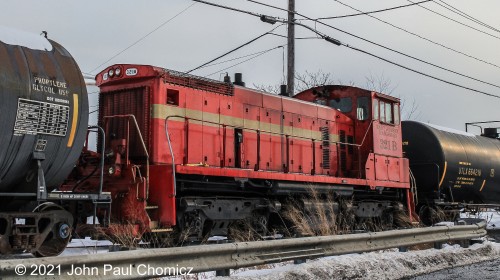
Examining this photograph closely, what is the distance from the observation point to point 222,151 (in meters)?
10.7

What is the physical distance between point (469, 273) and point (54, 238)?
19.4 feet

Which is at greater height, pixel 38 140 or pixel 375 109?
pixel 375 109

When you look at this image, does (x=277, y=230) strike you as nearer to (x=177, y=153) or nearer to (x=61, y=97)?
(x=177, y=153)

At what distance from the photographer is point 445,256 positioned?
29.1 feet

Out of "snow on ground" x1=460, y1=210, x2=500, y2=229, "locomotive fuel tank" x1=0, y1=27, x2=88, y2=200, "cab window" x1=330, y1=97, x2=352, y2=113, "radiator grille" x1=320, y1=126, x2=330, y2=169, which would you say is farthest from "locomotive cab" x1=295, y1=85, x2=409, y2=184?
"locomotive fuel tank" x1=0, y1=27, x2=88, y2=200

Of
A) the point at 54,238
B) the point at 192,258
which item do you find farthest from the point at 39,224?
the point at 192,258

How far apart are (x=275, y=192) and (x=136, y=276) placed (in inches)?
238

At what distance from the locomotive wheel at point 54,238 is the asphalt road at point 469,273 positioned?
15.7ft

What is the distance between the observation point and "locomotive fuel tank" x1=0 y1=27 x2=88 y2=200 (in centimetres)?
645

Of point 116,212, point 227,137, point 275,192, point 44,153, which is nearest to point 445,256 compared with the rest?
point 275,192

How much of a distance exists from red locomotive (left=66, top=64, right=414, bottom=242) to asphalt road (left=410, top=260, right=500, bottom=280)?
3.89 meters

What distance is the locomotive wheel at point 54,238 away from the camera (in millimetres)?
6962

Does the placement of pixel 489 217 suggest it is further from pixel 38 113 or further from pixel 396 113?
pixel 38 113

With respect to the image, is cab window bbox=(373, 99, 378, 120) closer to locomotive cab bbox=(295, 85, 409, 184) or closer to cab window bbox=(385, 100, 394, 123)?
locomotive cab bbox=(295, 85, 409, 184)
